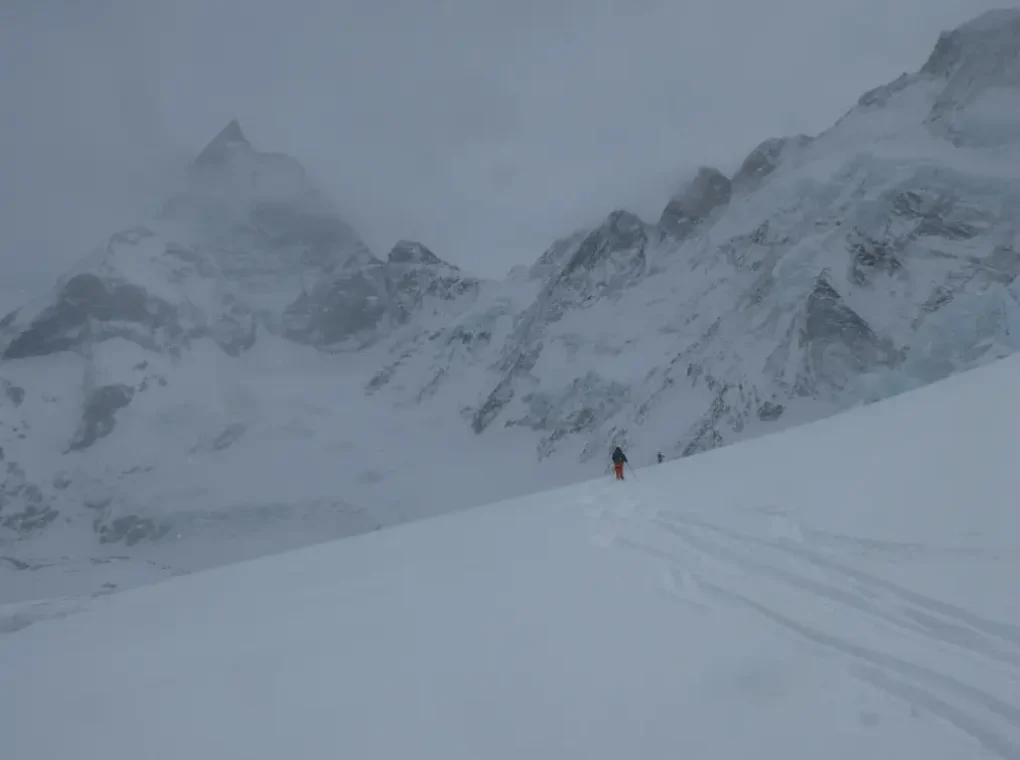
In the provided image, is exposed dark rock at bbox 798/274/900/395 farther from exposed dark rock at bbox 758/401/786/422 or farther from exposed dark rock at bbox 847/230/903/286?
exposed dark rock at bbox 847/230/903/286

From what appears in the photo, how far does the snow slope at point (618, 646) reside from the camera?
5.33 m

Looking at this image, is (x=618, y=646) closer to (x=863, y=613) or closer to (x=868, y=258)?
(x=863, y=613)

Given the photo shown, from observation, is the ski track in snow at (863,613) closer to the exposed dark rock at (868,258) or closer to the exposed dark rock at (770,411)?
the exposed dark rock at (770,411)

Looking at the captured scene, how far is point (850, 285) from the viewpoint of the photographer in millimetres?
171625

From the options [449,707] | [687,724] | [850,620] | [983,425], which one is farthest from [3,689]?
[983,425]

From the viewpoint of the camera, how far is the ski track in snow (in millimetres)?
5152

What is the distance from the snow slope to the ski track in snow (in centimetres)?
3

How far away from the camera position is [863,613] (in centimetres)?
683

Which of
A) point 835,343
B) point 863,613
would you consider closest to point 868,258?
point 835,343

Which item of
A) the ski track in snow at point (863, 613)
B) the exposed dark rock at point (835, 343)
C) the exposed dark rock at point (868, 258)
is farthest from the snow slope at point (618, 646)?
the exposed dark rock at point (868, 258)

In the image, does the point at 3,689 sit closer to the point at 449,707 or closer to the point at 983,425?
the point at 449,707

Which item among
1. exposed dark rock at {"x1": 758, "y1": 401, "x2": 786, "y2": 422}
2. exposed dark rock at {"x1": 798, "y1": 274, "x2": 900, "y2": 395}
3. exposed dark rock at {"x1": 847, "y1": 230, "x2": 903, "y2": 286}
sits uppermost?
exposed dark rock at {"x1": 847, "y1": 230, "x2": 903, "y2": 286}

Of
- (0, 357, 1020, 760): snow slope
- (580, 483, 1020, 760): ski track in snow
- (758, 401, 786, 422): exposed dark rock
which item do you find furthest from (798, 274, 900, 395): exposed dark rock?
(580, 483, 1020, 760): ski track in snow

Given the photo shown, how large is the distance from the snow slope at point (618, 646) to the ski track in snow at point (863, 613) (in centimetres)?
3
